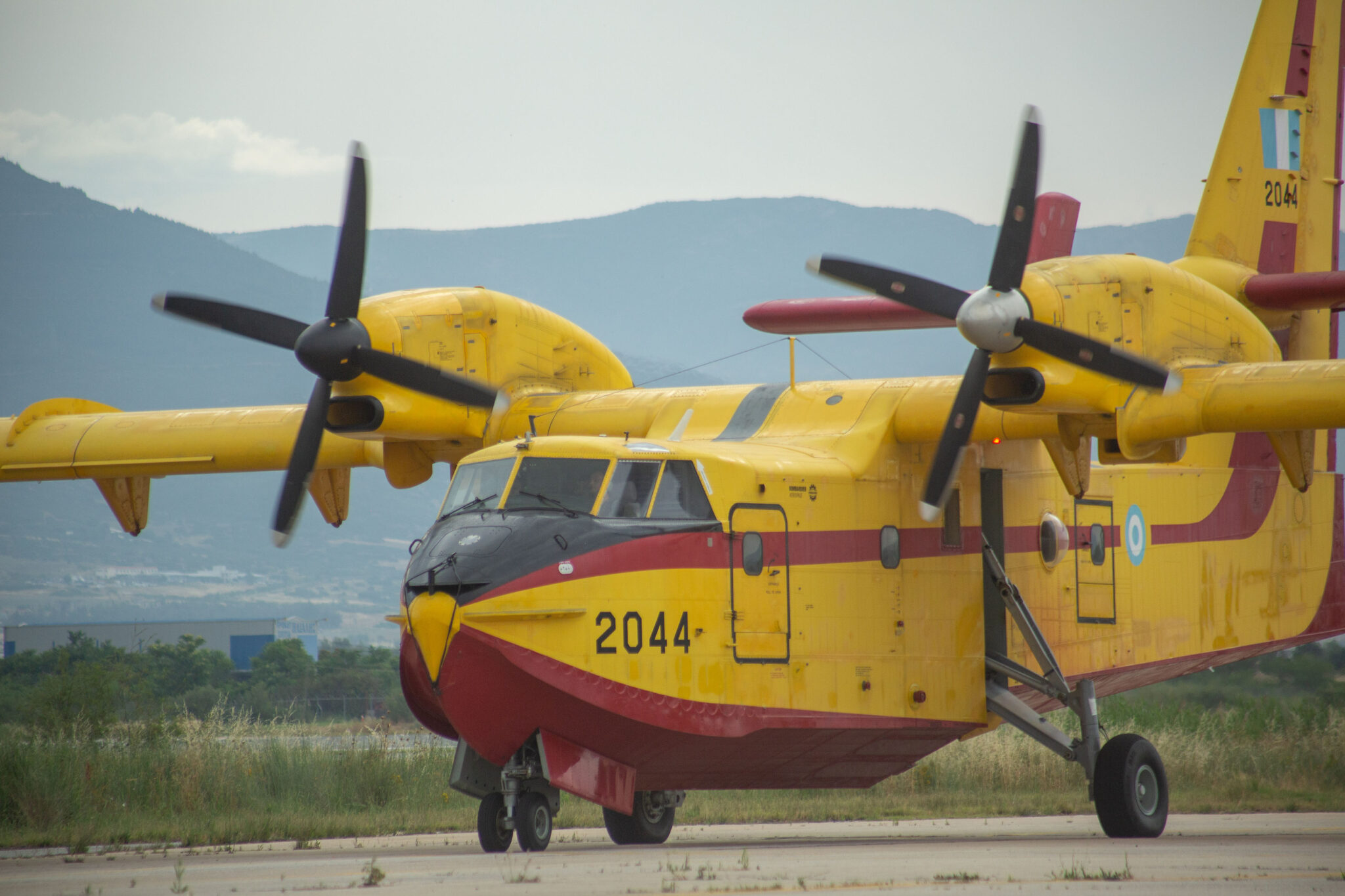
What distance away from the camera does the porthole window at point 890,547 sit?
44.2 feet

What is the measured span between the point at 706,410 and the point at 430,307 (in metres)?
3.20

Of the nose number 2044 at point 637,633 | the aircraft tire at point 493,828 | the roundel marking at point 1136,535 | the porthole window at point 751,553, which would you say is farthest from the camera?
the roundel marking at point 1136,535

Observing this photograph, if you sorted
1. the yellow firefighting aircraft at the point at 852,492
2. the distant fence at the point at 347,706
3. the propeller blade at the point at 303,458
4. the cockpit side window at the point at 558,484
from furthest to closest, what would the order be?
the distant fence at the point at 347,706
the propeller blade at the point at 303,458
the cockpit side window at the point at 558,484
the yellow firefighting aircraft at the point at 852,492

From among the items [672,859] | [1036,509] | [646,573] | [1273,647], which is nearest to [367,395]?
[646,573]

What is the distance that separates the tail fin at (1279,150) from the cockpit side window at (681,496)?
7983 mm

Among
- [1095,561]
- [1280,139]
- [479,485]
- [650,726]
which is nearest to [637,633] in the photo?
[650,726]

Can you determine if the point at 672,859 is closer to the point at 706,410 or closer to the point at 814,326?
the point at 706,410

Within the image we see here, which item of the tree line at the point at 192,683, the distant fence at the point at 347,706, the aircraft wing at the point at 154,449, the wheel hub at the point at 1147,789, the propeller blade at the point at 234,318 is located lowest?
the distant fence at the point at 347,706

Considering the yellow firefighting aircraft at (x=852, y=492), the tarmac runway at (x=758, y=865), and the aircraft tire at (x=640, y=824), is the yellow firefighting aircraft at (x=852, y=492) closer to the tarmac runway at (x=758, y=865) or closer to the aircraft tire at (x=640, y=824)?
the aircraft tire at (x=640, y=824)

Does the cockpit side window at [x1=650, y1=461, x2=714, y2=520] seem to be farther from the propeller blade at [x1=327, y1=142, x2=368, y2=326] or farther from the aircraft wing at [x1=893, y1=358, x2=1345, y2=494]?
the propeller blade at [x1=327, y1=142, x2=368, y2=326]

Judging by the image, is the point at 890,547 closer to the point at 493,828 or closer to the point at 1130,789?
the point at 1130,789

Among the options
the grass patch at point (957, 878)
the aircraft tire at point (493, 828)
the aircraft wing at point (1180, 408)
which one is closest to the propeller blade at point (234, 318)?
the aircraft tire at point (493, 828)

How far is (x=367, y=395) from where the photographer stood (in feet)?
48.1

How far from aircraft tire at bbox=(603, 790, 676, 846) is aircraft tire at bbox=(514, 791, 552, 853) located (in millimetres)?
2748
